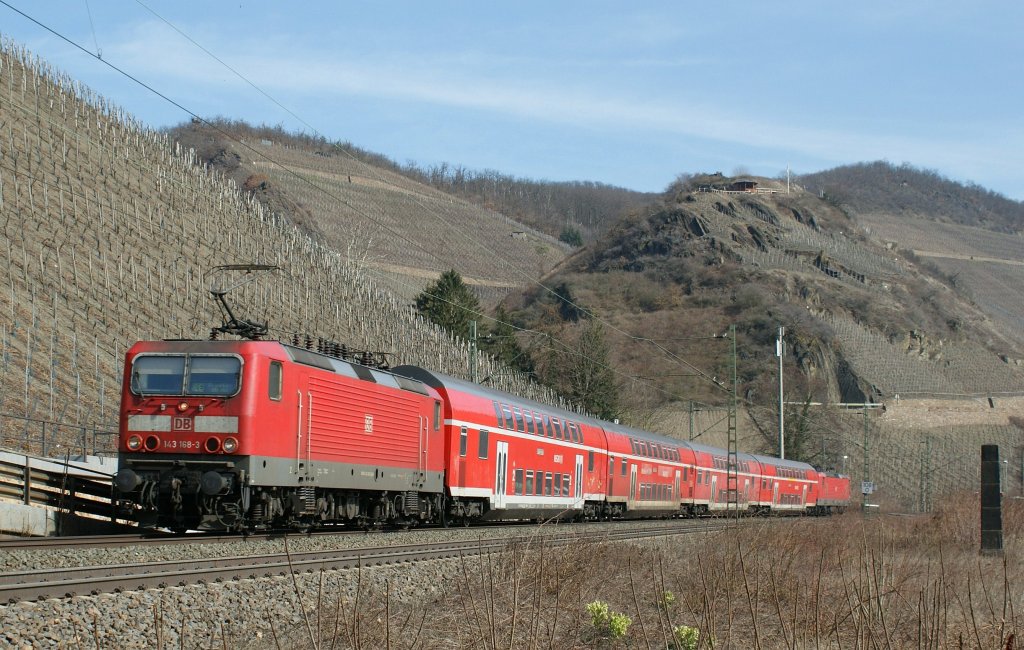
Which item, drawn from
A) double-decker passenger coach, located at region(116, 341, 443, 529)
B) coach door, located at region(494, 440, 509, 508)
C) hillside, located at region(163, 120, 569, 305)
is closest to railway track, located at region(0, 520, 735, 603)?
double-decker passenger coach, located at region(116, 341, 443, 529)

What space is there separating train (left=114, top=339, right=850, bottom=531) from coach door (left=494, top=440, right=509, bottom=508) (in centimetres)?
6

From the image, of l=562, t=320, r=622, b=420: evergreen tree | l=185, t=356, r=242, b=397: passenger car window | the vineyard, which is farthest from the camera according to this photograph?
the vineyard

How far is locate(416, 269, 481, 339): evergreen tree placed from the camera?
98.7 meters

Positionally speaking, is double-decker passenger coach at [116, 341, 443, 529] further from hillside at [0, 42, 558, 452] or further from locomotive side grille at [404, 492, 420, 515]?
hillside at [0, 42, 558, 452]

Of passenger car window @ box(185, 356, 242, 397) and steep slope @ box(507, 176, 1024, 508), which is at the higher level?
steep slope @ box(507, 176, 1024, 508)

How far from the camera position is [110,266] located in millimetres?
51000

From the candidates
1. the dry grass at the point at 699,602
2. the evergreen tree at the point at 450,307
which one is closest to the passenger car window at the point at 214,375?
the dry grass at the point at 699,602

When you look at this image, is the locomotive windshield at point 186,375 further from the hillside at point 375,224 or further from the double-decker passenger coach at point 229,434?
the hillside at point 375,224

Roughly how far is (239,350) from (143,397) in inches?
75.9

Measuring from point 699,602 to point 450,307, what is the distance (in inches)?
3336

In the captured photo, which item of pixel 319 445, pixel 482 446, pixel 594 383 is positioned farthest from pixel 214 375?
pixel 594 383

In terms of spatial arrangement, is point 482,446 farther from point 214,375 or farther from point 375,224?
point 375,224

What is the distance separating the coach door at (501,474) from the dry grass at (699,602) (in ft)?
28.7

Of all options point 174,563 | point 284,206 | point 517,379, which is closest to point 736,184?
point 284,206
